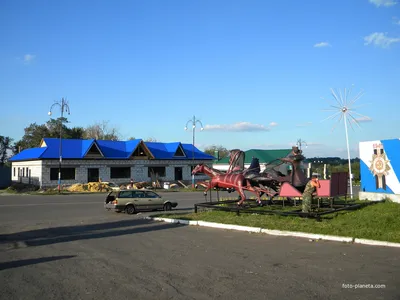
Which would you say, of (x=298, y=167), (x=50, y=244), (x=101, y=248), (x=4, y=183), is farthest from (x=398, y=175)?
(x=4, y=183)

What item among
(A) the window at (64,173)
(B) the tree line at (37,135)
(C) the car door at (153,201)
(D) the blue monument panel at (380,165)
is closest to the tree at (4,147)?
(B) the tree line at (37,135)

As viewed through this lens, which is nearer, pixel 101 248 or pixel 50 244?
pixel 101 248

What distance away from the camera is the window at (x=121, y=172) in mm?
47875

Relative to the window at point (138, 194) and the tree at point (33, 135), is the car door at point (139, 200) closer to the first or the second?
the window at point (138, 194)

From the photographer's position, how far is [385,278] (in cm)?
697

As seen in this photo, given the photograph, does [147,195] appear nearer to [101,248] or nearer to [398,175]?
[101,248]

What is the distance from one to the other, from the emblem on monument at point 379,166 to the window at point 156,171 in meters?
35.9

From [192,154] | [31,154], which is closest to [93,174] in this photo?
[31,154]

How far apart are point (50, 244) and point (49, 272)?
12.5ft

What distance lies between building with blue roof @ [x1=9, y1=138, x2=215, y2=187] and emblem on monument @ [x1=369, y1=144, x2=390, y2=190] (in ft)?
115

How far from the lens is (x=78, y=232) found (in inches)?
556

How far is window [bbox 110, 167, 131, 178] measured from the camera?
47875mm

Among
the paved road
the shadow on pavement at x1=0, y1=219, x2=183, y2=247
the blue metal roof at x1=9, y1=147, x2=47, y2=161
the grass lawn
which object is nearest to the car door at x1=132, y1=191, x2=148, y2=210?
the shadow on pavement at x1=0, y1=219, x2=183, y2=247

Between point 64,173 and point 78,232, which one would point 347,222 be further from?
point 64,173
